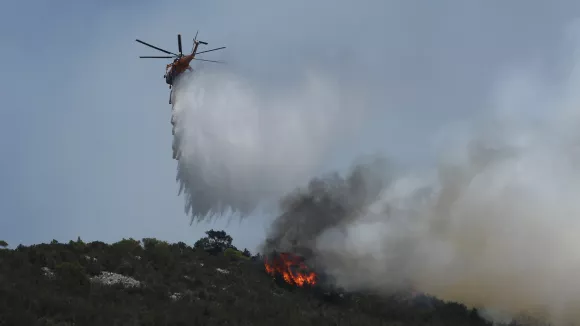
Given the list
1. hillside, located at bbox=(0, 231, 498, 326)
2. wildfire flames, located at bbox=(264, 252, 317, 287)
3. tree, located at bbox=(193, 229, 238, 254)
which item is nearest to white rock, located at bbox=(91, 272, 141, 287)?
hillside, located at bbox=(0, 231, 498, 326)

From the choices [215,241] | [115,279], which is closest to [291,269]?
[115,279]

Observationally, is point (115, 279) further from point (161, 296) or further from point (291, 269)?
point (291, 269)

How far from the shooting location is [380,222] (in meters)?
33.1

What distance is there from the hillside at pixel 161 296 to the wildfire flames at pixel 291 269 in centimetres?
61

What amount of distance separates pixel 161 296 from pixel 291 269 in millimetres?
13445

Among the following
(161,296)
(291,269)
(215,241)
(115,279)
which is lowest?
(161,296)

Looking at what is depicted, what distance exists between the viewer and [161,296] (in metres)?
25.1

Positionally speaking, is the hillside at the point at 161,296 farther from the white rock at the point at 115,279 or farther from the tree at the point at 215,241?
the tree at the point at 215,241

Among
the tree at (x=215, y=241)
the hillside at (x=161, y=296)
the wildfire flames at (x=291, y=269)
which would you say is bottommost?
the hillside at (x=161, y=296)

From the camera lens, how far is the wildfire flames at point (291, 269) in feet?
118

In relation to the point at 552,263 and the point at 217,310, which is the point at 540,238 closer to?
the point at 552,263

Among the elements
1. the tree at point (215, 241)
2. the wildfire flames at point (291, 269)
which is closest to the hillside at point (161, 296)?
the wildfire flames at point (291, 269)

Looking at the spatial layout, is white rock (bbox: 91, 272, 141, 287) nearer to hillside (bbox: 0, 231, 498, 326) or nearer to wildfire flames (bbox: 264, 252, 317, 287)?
hillside (bbox: 0, 231, 498, 326)

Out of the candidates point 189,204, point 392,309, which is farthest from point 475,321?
point 189,204
